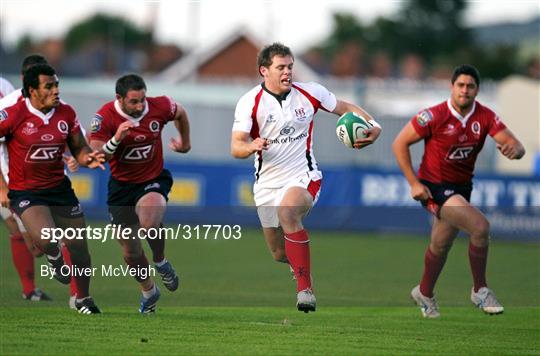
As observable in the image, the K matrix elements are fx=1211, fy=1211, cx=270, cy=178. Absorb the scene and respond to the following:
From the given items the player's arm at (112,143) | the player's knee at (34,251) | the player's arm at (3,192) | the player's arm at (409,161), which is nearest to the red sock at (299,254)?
the player's arm at (409,161)

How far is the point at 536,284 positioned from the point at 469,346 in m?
7.62

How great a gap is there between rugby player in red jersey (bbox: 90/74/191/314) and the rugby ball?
6.81 ft

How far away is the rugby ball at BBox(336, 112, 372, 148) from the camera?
1188 centimetres

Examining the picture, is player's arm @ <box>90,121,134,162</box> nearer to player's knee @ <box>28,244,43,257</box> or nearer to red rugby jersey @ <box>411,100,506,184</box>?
player's knee @ <box>28,244,43,257</box>

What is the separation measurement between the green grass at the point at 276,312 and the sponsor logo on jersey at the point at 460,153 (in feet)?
5.87

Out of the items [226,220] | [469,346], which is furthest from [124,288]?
[226,220]

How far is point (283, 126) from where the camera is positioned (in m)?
12.0

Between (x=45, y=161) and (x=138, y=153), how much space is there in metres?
1.08

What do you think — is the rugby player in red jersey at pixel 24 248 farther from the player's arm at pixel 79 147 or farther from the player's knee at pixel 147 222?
the player's knee at pixel 147 222

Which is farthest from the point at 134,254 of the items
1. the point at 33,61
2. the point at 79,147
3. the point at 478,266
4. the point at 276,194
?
the point at 478,266

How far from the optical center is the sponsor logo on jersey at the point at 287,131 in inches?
475

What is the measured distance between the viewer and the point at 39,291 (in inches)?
558

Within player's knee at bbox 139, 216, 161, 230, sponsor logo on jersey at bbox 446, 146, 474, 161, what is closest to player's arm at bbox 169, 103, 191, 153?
player's knee at bbox 139, 216, 161, 230

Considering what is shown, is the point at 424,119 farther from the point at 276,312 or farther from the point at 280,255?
the point at 276,312
